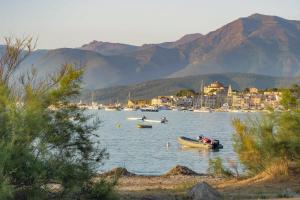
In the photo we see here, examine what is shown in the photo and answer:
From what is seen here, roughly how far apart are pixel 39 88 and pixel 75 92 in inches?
43.5

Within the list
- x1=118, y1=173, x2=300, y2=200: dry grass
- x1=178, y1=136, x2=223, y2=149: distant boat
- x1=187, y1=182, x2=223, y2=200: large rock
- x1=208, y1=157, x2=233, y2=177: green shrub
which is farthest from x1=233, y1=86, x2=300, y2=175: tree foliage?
x1=178, y1=136, x2=223, y2=149: distant boat

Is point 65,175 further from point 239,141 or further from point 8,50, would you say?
point 239,141

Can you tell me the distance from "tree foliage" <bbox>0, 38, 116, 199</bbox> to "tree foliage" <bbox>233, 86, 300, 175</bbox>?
334 inches

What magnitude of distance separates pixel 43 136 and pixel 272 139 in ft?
34.8

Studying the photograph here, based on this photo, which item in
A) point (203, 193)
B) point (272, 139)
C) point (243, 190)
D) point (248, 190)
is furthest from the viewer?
point (272, 139)

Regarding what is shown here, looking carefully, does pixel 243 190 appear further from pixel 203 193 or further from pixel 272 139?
pixel 272 139

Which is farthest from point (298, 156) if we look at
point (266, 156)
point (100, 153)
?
point (100, 153)

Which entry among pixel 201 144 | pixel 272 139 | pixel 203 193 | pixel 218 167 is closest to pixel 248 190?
pixel 203 193

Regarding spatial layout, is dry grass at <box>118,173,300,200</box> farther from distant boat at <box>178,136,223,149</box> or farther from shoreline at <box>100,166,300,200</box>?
distant boat at <box>178,136,223,149</box>

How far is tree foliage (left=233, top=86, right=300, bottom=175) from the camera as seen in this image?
73.6 feet

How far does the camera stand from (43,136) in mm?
14547

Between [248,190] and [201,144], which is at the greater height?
[248,190]

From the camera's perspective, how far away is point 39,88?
15305 mm

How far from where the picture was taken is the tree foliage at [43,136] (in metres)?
13.5
